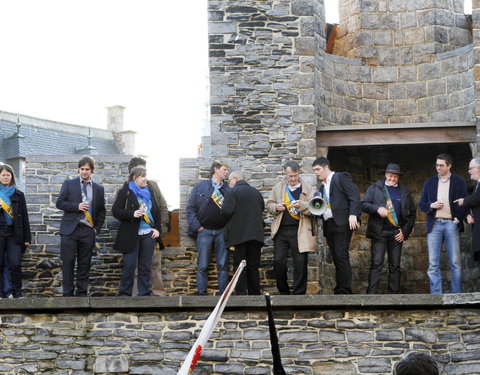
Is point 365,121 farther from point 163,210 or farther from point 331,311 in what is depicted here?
point 331,311

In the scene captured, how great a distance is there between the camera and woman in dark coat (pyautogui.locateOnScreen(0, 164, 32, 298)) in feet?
37.4

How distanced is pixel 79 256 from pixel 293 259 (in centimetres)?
243

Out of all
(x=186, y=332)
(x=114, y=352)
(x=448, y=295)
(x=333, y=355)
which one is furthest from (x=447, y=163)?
(x=114, y=352)

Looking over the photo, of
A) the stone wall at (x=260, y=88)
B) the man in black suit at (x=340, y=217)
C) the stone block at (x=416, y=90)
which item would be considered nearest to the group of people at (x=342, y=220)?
the man in black suit at (x=340, y=217)

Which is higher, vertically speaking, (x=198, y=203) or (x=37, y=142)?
(x=37, y=142)

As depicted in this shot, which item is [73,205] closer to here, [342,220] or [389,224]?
[342,220]

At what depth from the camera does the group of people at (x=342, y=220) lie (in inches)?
440

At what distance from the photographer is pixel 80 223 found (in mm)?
11500

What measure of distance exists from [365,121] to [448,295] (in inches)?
210

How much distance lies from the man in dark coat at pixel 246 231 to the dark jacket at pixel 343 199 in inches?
33.5

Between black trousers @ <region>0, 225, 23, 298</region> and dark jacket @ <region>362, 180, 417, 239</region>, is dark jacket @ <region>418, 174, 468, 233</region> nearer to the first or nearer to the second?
dark jacket @ <region>362, 180, 417, 239</region>

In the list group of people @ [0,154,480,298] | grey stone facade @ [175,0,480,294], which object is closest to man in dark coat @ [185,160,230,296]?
group of people @ [0,154,480,298]

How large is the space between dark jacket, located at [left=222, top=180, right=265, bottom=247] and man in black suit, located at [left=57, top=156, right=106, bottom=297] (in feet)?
5.10

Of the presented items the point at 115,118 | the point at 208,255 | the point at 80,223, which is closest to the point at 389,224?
the point at 208,255
